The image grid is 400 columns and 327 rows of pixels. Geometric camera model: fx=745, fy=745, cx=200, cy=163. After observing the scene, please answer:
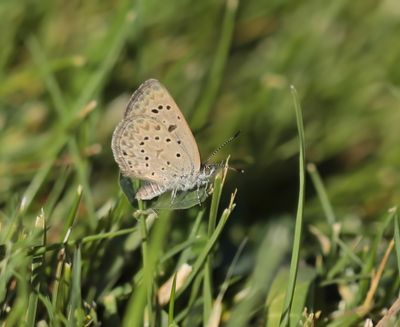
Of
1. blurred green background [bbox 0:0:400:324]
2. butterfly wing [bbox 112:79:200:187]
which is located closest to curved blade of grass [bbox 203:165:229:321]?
butterfly wing [bbox 112:79:200:187]

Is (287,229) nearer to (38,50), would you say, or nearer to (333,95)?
(333,95)

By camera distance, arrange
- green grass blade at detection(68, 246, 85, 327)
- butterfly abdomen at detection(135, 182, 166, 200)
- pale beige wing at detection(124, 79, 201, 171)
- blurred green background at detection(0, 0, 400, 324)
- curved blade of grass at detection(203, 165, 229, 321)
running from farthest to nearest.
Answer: blurred green background at detection(0, 0, 400, 324) → pale beige wing at detection(124, 79, 201, 171) → butterfly abdomen at detection(135, 182, 166, 200) → curved blade of grass at detection(203, 165, 229, 321) → green grass blade at detection(68, 246, 85, 327)

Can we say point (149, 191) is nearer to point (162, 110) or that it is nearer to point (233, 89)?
point (162, 110)

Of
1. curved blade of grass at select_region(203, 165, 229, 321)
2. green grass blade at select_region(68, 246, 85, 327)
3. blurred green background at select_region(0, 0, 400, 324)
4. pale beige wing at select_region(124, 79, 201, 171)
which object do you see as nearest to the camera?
green grass blade at select_region(68, 246, 85, 327)

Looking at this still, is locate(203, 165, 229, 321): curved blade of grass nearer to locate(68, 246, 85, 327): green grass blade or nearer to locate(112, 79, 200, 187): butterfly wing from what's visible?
locate(68, 246, 85, 327): green grass blade

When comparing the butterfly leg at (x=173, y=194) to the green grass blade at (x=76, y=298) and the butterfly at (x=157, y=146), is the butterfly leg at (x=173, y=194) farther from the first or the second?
the green grass blade at (x=76, y=298)
